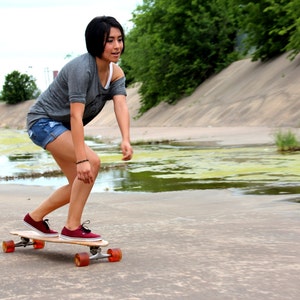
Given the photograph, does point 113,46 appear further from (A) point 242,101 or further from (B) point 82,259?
(A) point 242,101

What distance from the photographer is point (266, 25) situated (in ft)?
155

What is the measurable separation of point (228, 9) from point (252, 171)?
4249cm

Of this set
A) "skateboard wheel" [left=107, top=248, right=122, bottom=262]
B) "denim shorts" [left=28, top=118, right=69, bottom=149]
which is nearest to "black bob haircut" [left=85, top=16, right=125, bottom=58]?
"denim shorts" [left=28, top=118, right=69, bottom=149]

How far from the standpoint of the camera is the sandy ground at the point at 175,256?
224 inches

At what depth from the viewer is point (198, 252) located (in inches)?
278

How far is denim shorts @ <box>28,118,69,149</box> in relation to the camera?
6.99m

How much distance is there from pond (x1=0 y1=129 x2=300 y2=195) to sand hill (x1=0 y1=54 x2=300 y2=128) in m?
15.6

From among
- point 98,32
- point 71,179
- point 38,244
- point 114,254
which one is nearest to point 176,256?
point 114,254

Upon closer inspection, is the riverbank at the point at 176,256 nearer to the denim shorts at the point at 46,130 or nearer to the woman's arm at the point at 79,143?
the woman's arm at the point at 79,143

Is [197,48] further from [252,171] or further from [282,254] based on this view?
[282,254]

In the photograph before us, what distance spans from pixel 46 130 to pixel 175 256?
142 cm

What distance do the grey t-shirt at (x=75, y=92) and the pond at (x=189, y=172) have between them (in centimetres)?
544

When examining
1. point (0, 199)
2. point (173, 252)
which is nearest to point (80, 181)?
point (173, 252)

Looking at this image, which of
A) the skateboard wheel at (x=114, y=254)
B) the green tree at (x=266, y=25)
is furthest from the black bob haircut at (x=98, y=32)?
the green tree at (x=266, y=25)
